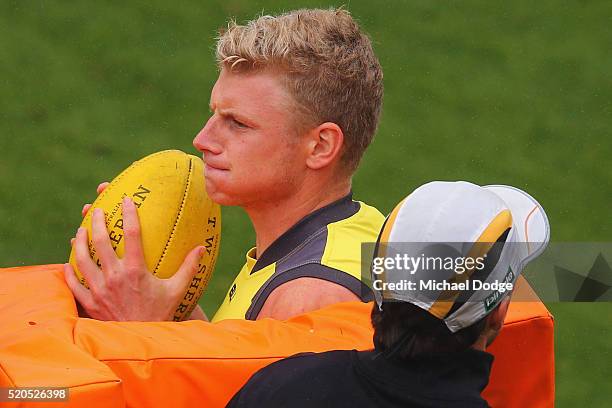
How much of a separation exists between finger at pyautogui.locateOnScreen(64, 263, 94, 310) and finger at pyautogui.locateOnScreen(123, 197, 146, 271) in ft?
0.49

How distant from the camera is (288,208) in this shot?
132 inches

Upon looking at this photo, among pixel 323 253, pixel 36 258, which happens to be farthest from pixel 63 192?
pixel 323 253

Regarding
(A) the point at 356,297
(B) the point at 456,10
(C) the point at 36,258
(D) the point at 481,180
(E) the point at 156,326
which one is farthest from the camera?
(B) the point at 456,10

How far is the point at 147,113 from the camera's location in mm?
7074

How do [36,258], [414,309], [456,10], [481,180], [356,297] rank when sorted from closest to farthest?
[414,309]
[356,297]
[36,258]
[481,180]
[456,10]

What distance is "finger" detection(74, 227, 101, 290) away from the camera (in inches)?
129

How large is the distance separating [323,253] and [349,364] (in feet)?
2.54

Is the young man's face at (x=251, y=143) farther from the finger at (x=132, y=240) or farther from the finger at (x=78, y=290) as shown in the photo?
the finger at (x=78, y=290)

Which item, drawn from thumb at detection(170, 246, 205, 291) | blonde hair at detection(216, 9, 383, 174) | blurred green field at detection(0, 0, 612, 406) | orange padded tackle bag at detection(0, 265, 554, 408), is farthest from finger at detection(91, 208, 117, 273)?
blurred green field at detection(0, 0, 612, 406)

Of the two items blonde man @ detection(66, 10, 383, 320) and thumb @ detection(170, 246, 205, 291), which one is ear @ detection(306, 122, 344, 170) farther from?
thumb @ detection(170, 246, 205, 291)

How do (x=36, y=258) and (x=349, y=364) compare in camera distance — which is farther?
(x=36, y=258)

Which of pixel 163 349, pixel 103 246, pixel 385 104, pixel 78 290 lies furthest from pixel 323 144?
pixel 385 104

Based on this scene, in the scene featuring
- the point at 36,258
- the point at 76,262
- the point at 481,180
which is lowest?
the point at 36,258

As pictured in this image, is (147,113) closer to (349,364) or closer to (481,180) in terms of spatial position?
(481,180)
